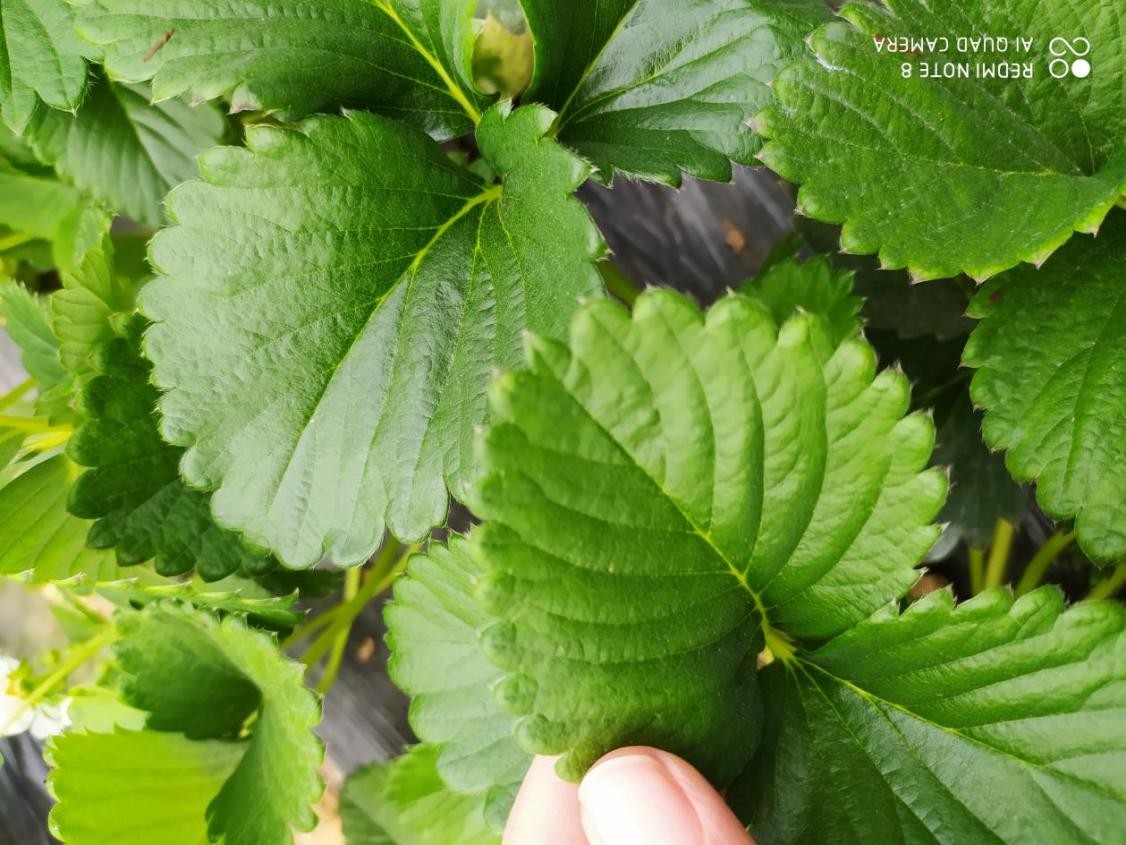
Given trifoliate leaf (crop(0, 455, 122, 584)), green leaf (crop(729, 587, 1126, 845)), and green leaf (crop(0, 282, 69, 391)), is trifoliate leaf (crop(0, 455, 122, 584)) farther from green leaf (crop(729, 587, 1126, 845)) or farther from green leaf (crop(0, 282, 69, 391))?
green leaf (crop(729, 587, 1126, 845))

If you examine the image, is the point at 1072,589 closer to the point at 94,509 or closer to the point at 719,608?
the point at 719,608

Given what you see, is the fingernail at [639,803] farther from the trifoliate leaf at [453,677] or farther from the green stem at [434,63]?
the green stem at [434,63]

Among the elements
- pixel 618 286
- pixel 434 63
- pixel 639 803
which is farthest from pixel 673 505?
pixel 618 286

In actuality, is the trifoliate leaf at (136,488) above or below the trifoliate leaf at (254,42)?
below

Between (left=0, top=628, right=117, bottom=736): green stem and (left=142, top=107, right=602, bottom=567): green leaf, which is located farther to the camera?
(left=0, top=628, right=117, bottom=736): green stem

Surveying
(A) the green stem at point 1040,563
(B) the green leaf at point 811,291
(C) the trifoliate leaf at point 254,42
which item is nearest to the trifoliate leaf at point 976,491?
(A) the green stem at point 1040,563

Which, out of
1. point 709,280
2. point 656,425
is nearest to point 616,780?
point 656,425

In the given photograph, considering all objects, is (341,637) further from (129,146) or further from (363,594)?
(129,146)

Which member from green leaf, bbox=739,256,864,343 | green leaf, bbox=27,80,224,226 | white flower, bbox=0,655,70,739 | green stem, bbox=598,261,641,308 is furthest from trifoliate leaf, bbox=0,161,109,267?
green leaf, bbox=739,256,864,343
